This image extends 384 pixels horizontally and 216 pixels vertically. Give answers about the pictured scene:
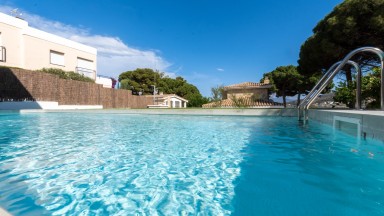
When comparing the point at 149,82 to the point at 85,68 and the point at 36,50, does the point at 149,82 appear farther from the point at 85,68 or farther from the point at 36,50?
the point at 36,50

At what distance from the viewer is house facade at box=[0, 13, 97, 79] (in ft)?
64.4

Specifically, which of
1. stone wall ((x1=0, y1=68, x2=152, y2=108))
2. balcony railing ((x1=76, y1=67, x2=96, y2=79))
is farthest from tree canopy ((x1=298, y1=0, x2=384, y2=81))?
balcony railing ((x1=76, y1=67, x2=96, y2=79))

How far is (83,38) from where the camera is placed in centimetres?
2953

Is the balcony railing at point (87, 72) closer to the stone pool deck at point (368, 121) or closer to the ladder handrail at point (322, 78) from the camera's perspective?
the ladder handrail at point (322, 78)

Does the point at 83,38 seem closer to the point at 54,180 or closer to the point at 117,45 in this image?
the point at 117,45

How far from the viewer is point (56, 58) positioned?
2436 centimetres

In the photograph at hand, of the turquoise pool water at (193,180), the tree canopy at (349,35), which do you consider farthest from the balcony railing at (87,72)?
the turquoise pool water at (193,180)

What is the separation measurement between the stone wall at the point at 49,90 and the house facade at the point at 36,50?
458cm

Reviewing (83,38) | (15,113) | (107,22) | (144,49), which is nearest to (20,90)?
(15,113)

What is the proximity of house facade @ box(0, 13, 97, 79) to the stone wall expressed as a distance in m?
4.58

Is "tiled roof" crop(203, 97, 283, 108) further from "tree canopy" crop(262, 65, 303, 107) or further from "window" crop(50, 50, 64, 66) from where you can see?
"window" crop(50, 50, 64, 66)

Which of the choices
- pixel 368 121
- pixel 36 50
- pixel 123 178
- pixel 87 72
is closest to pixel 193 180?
pixel 123 178

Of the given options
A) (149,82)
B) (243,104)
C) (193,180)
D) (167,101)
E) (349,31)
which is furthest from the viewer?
(149,82)

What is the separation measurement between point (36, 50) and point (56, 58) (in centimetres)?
250
